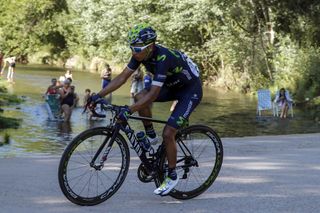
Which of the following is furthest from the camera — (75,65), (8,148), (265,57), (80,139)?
(75,65)

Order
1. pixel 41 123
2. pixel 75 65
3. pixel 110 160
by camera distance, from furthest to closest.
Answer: pixel 75 65 → pixel 41 123 → pixel 110 160

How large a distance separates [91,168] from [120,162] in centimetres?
33

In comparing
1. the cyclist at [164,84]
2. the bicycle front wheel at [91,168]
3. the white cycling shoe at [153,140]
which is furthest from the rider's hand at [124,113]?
the white cycling shoe at [153,140]

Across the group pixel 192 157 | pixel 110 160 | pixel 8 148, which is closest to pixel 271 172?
pixel 192 157

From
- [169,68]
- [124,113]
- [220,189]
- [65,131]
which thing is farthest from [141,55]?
[65,131]

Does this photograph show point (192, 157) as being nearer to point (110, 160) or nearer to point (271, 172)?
point (110, 160)

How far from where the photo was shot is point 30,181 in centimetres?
780

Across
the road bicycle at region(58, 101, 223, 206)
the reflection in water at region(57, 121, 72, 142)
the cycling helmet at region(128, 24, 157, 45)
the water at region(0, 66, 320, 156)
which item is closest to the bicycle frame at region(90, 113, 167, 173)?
the road bicycle at region(58, 101, 223, 206)

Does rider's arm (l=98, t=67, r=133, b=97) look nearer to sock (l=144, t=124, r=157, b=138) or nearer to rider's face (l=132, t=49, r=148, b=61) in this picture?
rider's face (l=132, t=49, r=148, b=61)

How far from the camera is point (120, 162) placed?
22.3ft

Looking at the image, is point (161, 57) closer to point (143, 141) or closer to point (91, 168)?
point (143, 141)

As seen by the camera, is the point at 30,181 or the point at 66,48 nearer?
the point at 30,181

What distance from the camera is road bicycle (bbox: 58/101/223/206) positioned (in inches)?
249

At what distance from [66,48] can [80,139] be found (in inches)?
2148
